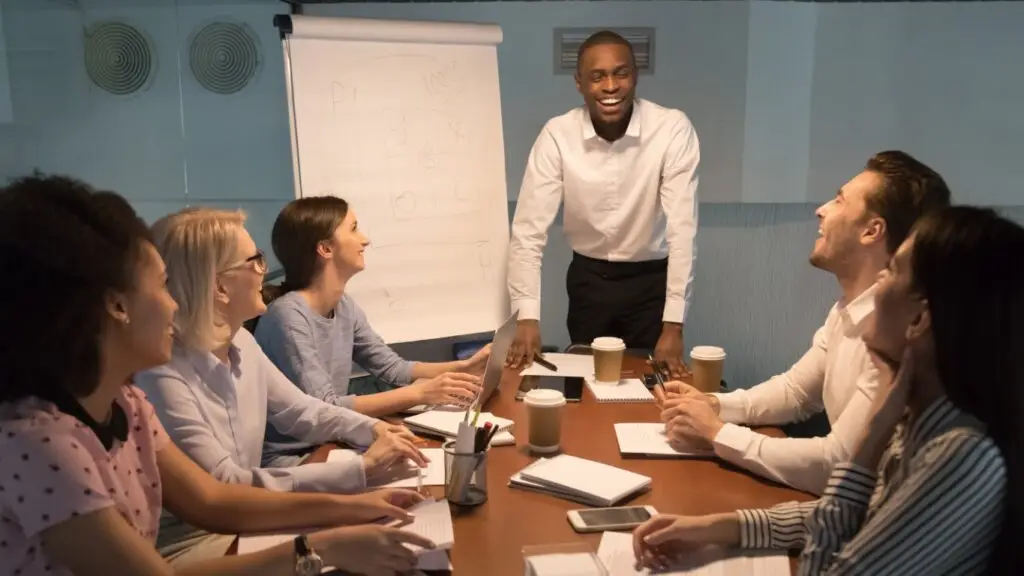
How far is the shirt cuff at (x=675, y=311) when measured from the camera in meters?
2.76

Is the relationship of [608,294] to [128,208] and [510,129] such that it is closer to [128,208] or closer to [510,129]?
[510,129]

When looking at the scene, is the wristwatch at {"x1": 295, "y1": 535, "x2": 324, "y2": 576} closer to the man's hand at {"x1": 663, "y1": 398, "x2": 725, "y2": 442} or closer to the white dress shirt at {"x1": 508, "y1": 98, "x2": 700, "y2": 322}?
the man's hand at {"x1": 663, "y1": 398, "x2": 725, "y2": 442}

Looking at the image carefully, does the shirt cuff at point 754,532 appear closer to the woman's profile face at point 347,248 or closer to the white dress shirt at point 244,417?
the white dress shirt at point 244,417

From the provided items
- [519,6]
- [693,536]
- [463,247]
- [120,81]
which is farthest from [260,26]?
Result: [693,536]

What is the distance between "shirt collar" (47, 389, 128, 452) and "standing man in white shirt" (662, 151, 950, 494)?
41.7 inches

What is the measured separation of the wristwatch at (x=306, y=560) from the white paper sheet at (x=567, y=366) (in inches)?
44.1

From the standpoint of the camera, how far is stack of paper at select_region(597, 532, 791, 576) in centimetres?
123

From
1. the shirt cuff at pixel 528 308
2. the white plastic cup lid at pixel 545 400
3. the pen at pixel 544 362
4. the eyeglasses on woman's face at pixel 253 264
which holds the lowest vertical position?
the pen at pixel 544 362

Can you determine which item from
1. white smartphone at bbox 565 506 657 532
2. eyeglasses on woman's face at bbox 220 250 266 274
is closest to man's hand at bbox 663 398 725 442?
white smartphone at bbox 565 506 657 532

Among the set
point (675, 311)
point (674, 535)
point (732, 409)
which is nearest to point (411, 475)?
point (674, 535)

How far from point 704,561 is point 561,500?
29 centimetres

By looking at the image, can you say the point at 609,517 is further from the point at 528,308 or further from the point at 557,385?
the point at 528,308

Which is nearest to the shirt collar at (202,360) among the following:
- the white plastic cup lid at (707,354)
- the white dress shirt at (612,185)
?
the white plastic cup lid at (707,354)

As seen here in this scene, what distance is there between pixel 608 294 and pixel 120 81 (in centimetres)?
229
